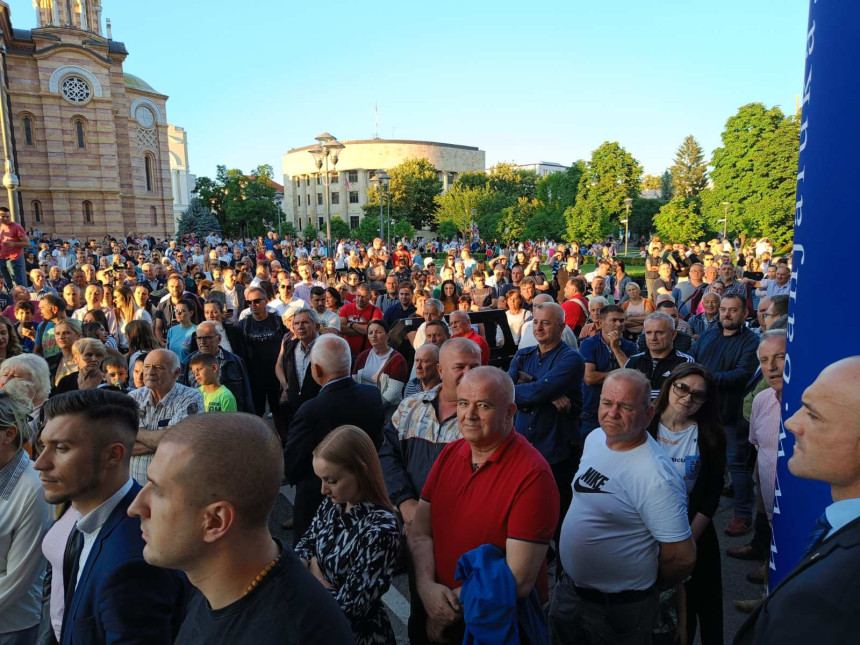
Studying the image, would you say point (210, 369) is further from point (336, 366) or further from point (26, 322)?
point (26, 322)

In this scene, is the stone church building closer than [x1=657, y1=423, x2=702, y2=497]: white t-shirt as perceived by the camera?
No

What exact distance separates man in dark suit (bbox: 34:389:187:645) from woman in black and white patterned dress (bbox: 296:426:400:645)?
61 centimetres

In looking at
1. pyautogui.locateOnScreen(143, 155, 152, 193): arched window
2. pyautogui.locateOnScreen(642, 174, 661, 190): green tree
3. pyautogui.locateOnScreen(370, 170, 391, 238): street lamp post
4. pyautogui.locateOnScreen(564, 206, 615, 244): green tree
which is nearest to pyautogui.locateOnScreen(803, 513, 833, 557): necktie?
pyautogui.locateOnScreen(370, 170, 391, 238): street lamp post

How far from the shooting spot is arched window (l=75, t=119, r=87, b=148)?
4194 cm

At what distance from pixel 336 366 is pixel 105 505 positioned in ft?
6.48

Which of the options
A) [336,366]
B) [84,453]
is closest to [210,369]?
[336,366]

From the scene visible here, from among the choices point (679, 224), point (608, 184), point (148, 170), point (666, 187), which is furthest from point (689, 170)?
point (148, 170)

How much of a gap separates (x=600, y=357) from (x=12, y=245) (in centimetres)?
1130

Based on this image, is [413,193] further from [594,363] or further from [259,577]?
[259,577]

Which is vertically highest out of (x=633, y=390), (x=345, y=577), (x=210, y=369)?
(x=633, y=390)

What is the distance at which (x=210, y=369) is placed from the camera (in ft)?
Result: 16.0

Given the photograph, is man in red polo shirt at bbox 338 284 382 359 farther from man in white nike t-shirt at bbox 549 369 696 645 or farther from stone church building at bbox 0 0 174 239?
stone church building at bbox 0 0 174 239

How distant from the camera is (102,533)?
212 centimetres

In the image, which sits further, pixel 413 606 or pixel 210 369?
pixel 210 369
